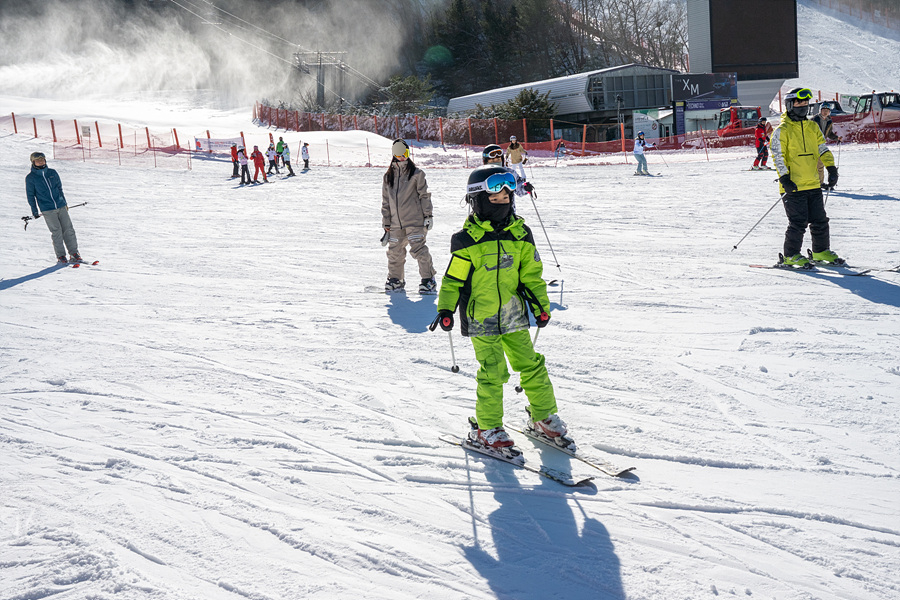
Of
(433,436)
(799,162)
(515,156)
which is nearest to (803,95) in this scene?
(799,162)

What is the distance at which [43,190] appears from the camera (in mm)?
9406

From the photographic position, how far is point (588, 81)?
39.0 m

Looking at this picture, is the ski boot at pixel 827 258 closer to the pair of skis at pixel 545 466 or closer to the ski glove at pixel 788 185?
the ski glove at pixel 788 185

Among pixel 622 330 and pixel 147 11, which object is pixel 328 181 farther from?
pixel 147 11

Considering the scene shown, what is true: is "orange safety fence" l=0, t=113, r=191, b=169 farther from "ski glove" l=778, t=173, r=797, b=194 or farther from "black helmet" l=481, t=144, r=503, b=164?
"ski glove" l=778, t=173, r=797, b=194

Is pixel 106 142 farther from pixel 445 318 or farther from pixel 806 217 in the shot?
pixel 445 318

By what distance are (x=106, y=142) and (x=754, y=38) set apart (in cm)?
3578

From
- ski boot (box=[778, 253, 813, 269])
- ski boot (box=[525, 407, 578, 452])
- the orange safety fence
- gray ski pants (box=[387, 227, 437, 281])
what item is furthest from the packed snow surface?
the orange safety fence

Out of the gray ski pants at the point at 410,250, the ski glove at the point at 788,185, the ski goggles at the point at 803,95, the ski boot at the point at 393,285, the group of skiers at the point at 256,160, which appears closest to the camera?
the ski goggles at the point at 803,95

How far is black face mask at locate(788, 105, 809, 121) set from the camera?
696 centimetres

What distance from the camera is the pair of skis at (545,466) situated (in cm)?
350

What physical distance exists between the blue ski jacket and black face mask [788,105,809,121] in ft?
29.8

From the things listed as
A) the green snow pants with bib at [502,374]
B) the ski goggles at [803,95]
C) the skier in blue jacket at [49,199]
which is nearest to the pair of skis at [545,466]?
the green snow pants with bib at [502,374]

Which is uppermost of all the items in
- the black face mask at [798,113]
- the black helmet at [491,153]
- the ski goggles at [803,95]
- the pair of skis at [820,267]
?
the ski goggles at [803,95]
